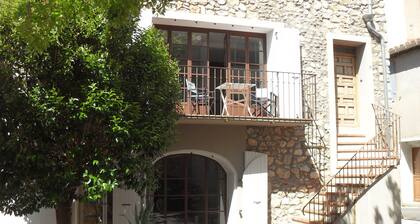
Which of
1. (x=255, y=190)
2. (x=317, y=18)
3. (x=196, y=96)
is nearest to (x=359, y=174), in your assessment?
(x=255, y=190)

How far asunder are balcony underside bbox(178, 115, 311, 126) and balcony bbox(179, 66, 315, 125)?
0.02 metres

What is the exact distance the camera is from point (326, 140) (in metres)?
11.8

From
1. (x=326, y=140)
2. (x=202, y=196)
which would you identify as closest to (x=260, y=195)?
(x=202, y=196)

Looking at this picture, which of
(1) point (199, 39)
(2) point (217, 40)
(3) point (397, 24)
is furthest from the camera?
(3) point (397, 24)

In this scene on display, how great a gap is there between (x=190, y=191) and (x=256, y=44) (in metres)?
3.75

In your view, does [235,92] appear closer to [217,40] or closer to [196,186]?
[217,40]

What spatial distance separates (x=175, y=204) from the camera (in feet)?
36.4

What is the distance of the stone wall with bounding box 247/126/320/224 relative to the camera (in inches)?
445

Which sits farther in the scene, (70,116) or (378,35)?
(378,35)

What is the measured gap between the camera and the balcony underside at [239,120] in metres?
9.91

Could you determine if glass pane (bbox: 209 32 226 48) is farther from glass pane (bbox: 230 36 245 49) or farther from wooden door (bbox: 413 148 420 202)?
wooden door (bbox: 413 148 420 202)

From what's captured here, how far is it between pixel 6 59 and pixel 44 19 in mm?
1572

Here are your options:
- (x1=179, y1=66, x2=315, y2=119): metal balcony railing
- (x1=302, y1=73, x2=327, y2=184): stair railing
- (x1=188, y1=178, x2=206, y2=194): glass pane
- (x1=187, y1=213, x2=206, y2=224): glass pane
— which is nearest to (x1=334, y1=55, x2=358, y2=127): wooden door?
(x1=302, y1=73, x2=327, y2=184): stair railing

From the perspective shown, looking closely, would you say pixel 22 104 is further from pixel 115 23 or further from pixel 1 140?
pixel 115 23
